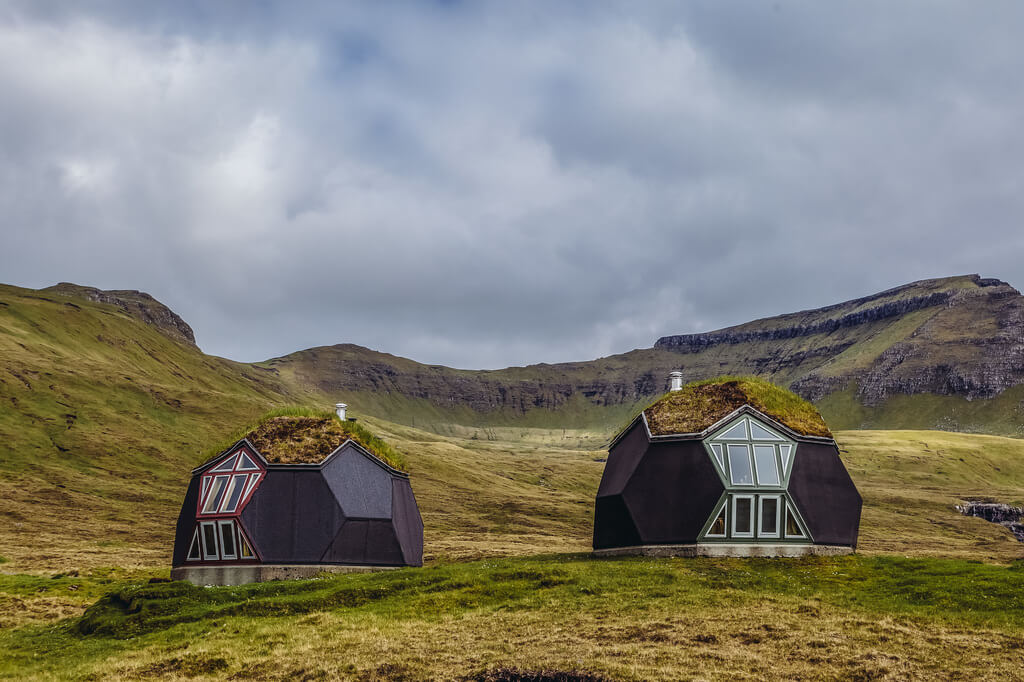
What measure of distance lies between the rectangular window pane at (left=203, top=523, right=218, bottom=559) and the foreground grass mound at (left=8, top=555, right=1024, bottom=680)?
6.03 m

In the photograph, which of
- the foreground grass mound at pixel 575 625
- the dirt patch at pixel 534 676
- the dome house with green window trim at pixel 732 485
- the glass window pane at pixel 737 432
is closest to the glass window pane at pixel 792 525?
the dome house with green window trim at pixel 732 485

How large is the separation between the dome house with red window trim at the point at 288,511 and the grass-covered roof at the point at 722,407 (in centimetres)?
1524

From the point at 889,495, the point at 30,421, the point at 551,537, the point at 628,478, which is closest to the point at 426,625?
the point at 628,478

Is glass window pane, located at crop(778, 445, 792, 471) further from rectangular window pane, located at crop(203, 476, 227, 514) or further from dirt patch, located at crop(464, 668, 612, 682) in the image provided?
rectangular window pane, located at crop(203, 476, 227, 514)

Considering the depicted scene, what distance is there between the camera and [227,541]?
140ft

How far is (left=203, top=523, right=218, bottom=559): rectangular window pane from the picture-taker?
1690 inches

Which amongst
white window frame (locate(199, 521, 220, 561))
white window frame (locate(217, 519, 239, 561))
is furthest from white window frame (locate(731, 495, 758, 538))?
white window frame (locate(199, 521, 220, 561))

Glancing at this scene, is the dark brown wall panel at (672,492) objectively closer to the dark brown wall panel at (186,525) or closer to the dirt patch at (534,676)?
the dirt patch at (534,676)

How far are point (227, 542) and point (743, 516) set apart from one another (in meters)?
25.1

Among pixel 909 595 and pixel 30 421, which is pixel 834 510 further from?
pixel 30 421

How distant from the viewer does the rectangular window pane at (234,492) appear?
4296 centimetres

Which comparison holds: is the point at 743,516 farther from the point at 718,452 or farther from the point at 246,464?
the point at 246,464

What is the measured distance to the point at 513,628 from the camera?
27.3 meters

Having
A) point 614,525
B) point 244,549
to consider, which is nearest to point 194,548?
point 244,549
